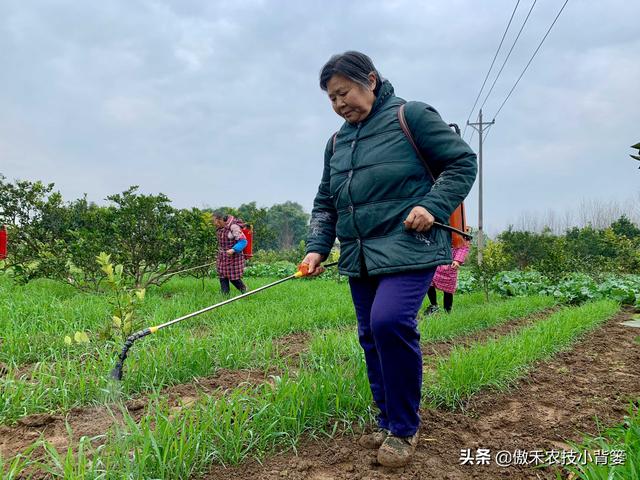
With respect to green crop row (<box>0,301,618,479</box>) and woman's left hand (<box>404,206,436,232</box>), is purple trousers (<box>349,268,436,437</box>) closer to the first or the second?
woman's left hand (<box>404,206,436,232</box>)

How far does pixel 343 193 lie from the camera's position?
7.04 feet

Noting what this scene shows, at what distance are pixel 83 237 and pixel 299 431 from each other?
5.57 metres

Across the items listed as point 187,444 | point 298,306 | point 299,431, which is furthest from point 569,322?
point 187,444

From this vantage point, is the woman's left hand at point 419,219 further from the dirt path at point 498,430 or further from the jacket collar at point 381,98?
the dirt path at point 498,430

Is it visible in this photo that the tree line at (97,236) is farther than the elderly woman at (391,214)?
Yes

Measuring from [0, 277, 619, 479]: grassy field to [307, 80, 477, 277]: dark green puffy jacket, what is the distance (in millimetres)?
799

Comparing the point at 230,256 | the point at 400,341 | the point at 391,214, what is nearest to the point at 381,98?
the point at 391,214

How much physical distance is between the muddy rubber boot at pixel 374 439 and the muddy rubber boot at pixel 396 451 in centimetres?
14

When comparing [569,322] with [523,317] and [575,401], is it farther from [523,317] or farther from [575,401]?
[575,401]

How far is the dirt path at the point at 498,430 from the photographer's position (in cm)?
195

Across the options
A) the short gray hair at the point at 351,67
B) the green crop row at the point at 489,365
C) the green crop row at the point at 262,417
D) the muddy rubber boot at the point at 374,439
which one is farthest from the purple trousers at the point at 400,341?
the short gray hair at the point at 351,67

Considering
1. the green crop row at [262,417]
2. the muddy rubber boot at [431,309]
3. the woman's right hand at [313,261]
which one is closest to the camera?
the green crop row at [262,417]

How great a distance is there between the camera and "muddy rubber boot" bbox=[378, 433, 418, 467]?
1.95 m

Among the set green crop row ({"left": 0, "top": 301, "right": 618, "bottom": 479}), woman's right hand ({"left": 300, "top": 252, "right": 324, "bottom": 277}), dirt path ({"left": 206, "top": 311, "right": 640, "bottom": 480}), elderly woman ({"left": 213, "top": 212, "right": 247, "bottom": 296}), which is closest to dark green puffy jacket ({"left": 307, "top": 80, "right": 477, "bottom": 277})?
Answer: woman's right hand ({"left": 300, "top": 252, "right": 324, "bottom": 277})
